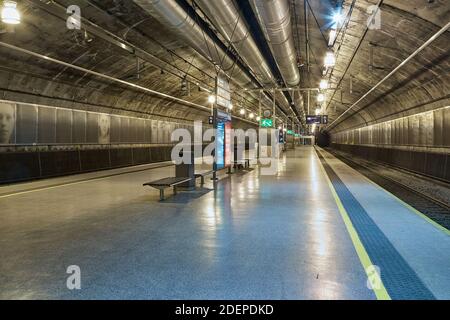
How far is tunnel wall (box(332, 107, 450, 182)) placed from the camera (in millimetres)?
14188

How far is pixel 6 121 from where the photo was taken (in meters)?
11.6

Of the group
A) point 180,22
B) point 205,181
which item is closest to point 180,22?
point 180,22

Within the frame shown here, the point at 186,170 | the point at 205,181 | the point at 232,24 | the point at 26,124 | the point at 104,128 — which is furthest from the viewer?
the point at 104,128

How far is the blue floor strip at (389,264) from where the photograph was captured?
→ 11.2ft

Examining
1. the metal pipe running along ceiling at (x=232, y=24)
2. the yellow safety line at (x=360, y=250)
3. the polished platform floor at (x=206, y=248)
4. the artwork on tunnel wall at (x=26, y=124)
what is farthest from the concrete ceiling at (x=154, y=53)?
the yellow safety line at (x=360, y=250)

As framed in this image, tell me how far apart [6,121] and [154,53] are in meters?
6.00

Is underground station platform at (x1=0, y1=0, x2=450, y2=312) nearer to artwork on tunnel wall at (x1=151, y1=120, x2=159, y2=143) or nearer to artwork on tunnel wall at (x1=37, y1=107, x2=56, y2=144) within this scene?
artwork on tunnel wall at (x1=37, y1=107, x2=56, y2=144)

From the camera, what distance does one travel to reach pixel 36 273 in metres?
3.92

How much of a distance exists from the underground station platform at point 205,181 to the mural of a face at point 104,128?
8cm

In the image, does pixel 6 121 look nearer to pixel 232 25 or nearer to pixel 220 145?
pixel 220 145

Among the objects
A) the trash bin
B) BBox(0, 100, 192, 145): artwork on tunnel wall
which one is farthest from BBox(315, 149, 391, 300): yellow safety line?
BBox(0, 100, 192, 145): artwork on tunnel wall

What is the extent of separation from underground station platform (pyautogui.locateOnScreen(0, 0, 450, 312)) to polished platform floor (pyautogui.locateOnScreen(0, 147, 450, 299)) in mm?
31

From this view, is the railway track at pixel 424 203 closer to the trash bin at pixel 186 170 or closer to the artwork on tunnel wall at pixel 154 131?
A: the trash bin at pixel 186 170

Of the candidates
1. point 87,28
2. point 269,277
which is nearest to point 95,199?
point 87,28
